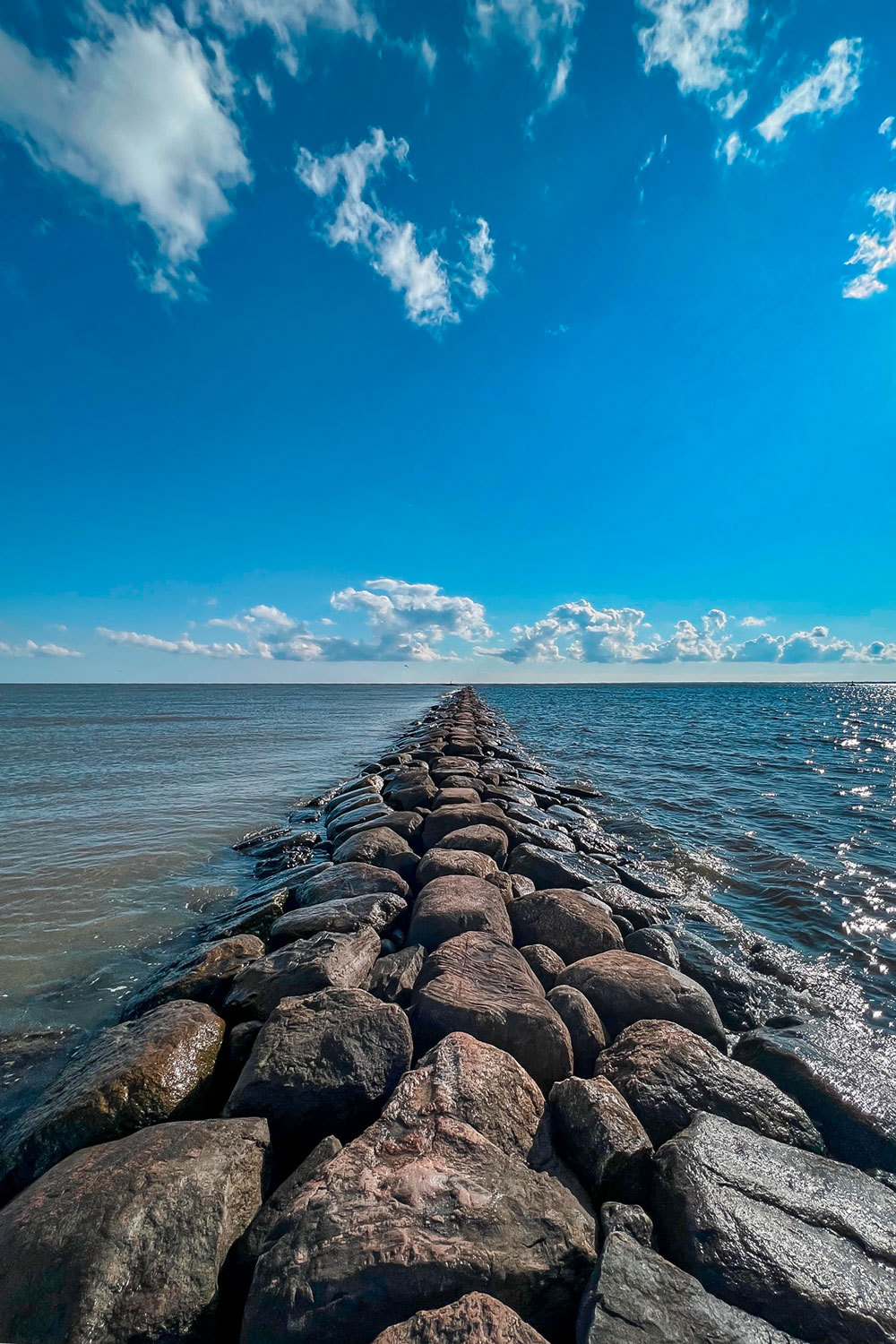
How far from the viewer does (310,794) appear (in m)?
12.1

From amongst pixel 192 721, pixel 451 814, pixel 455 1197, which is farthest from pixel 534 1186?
pixel 192 721

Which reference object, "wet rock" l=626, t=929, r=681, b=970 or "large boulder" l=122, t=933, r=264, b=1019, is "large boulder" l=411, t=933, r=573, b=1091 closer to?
"large boulder" l=122, t=933, r=264, b=1019

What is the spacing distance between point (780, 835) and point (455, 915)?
24.0 feet

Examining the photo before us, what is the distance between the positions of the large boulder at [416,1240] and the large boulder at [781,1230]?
1.46 feet

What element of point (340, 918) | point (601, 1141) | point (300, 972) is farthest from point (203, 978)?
point (601, 1141)

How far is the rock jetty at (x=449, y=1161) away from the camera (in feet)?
5.82

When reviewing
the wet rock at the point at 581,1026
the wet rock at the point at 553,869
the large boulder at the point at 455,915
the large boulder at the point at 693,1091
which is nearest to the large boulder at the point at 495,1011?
the wet rock at the point at 581,1026

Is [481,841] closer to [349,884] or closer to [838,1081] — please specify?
[349,884]

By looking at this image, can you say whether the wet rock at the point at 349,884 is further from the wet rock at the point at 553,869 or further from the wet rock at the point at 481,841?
the wet rock at the point at 553,869

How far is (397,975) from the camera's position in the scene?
12.5 feet

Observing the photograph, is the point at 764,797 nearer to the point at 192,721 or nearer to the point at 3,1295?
the point at 3,1295

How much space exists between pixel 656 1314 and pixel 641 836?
321 inches

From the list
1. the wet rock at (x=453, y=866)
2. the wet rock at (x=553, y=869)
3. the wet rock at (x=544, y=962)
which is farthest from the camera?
the wet rock at (x=553, y=869)

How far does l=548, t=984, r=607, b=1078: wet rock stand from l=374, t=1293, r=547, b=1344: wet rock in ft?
5.72
